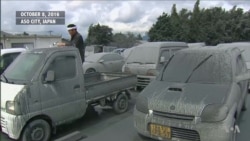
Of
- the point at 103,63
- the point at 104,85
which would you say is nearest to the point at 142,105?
the point at 104,85

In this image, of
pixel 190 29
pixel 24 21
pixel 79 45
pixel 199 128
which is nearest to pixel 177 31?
pixel 190 29

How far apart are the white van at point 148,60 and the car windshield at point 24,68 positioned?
16.3 ft

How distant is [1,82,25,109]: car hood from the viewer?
16.2 feet

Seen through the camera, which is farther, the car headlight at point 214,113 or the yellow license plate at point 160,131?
the yellow license plate at point 160,131

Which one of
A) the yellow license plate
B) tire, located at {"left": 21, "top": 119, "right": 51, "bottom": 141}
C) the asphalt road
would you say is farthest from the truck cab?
the yellow license plate

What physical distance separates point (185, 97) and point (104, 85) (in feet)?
8.55

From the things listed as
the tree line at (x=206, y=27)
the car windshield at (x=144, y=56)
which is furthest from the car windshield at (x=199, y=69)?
the tree line at (x=206, y=27)

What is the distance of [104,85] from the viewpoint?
673 cm

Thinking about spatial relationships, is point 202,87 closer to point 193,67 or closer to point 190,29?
point 193,67

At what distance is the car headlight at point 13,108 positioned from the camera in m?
4.85

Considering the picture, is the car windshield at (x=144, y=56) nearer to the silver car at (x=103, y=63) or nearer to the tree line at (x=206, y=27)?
the silver car at (x=103, y=63)

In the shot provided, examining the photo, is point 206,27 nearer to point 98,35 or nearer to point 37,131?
point 98,35

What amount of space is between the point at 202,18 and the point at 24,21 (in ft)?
94.6
